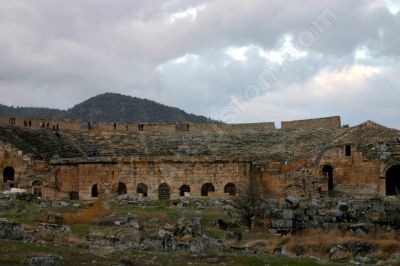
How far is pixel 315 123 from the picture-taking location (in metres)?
41.4

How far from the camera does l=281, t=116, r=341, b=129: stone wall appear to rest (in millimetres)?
40625

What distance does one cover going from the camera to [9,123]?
39.6 m

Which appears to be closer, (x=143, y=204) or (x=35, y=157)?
(x=143, y=204)

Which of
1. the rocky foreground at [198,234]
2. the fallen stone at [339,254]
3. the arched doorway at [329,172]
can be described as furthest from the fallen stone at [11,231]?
the arched doorway at [329,172]

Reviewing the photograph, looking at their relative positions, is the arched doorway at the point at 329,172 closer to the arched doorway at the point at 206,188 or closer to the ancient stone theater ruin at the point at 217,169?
the ancient stone theater ruin at the point at 217,169

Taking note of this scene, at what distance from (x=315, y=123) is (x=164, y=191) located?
41.6 ft

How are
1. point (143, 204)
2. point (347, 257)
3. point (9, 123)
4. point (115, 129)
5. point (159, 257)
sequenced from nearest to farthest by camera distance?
point (159, 257) → point (347, 257) → point (143, 204) → point (9, 123) → point (115, 129)

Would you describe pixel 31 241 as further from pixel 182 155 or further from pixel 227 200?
pixel 182 155

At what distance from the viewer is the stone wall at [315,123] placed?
40.6m

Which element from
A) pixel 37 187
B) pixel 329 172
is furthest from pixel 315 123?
pixel 37 187

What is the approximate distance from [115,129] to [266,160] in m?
13.1

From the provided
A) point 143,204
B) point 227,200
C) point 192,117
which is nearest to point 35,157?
point 143,204

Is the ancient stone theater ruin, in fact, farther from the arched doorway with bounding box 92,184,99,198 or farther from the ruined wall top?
the ruined wall top

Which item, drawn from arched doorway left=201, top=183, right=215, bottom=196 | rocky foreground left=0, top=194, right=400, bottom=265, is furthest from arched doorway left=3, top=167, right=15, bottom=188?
arched doorway left=201, top=183, right=215, bottom=196
